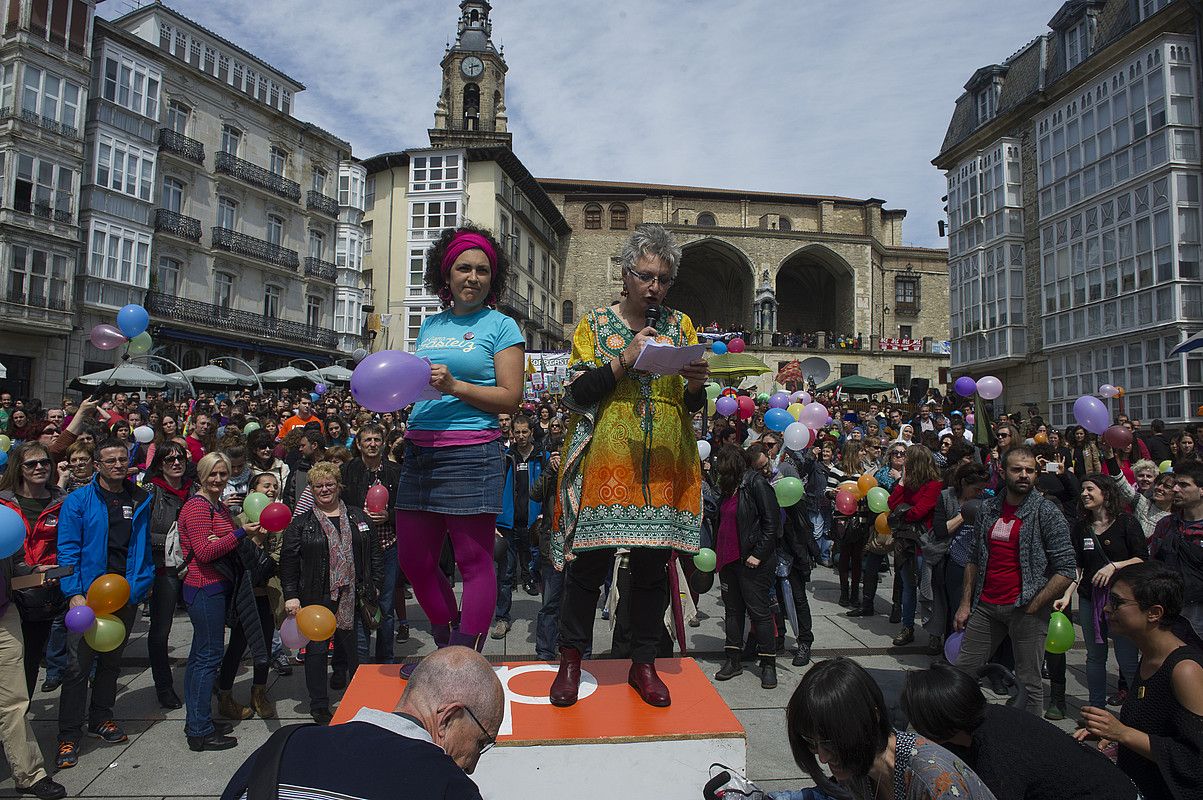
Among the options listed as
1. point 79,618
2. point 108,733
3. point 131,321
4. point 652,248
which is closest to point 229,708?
point 108,733

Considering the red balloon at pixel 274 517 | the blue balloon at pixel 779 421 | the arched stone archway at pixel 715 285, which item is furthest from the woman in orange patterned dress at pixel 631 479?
the arched stone archway at pixel 715 285

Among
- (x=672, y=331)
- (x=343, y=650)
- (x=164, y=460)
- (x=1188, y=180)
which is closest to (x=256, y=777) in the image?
(x=672, y=331)

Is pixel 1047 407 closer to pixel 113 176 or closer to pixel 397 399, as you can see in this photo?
pixel 397 399

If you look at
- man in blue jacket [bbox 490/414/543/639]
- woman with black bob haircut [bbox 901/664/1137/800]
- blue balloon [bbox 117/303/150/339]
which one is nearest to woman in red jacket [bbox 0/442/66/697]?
man in blue jacket [bbox 490/414/543/639]

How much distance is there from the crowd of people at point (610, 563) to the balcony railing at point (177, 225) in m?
23.5

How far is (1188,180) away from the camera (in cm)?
1944

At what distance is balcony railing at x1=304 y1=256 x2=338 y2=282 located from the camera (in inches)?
1422

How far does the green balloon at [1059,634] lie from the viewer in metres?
5.04

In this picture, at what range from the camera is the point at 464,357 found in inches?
130

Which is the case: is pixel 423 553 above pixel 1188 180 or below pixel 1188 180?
below

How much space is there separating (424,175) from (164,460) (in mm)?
37657

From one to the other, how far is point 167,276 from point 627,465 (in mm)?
31602

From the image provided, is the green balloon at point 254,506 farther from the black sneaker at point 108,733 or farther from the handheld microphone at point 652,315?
the handheld microphone at point 652,315

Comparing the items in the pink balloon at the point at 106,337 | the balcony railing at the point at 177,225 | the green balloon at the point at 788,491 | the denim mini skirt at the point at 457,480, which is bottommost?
the green balloon at the point at 788,491
